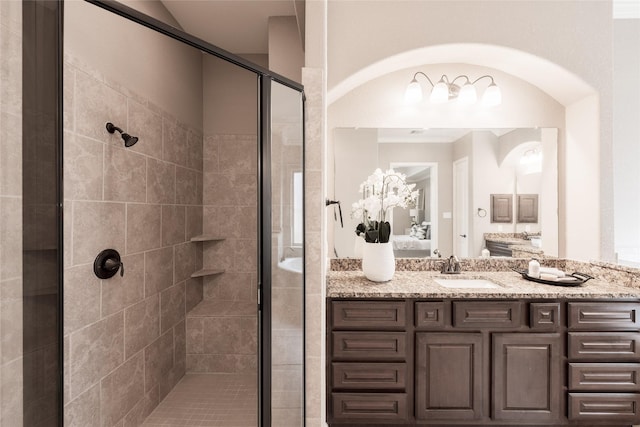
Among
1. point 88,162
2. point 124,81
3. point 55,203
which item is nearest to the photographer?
point 55,203

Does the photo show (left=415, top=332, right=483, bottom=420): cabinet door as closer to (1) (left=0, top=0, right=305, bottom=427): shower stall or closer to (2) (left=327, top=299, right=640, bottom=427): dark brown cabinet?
(2) (left=327, top=299, right=640, bottom=427): dark brown cabinet

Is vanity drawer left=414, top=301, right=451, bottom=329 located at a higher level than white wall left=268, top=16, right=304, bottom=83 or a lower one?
lower

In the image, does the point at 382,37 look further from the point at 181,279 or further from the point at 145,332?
the point at 145,332

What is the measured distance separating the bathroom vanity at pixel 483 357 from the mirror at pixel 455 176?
0.71 meters

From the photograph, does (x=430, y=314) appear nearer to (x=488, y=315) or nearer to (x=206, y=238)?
(x=488, y=315)

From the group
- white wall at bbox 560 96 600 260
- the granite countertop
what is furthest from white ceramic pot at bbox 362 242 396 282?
white wall at bbox 560 96 600 260

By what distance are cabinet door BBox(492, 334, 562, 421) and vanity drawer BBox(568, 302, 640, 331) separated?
186mm

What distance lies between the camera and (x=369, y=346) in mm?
1904

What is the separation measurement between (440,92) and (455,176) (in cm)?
68

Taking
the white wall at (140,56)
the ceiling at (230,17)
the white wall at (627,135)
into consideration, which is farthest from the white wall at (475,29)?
the white wall at (140,56)

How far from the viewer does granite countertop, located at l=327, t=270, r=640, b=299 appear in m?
1.90

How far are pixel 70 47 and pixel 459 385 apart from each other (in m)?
2.56

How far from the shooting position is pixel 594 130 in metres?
2.32

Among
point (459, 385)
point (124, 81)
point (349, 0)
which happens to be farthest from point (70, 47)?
point (459, 385)
